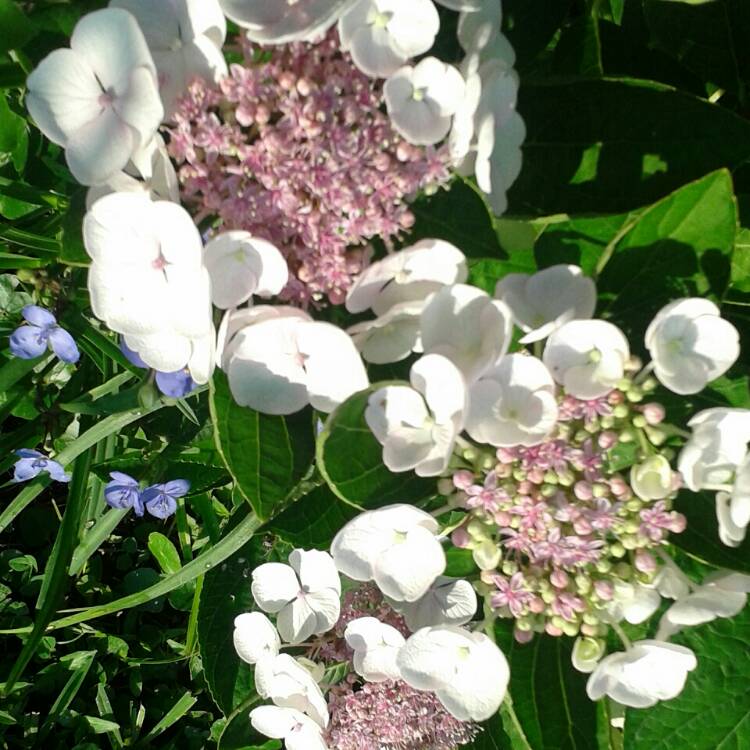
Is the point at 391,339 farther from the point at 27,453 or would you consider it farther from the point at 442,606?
the point at 27,453

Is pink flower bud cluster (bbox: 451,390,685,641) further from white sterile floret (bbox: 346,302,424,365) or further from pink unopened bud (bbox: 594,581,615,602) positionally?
white sterile floret (bbox: 346,302,424,365)

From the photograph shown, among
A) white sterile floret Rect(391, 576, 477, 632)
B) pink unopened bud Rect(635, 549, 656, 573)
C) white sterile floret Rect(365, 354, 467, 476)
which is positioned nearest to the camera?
white sterile floret Rect(365, 354, 467, 476)

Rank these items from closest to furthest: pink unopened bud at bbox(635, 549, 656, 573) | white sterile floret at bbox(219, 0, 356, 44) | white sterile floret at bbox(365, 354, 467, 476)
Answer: white sterile floret at bbox(219, 0, 356, 44), white sterile floret at bbox(365, 354, 467, 476), pink unopened bud at bbox(635, 549, 656, 573)

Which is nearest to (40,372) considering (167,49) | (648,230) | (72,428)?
(72,428)

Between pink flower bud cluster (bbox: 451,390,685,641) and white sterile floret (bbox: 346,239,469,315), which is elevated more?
white sterile floret (bbox: 346,239,469,315)

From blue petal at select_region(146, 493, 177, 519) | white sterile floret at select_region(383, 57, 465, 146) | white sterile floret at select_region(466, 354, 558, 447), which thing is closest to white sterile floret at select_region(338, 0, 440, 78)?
white sterile floret at select_region(383, 57, 465, 146)
